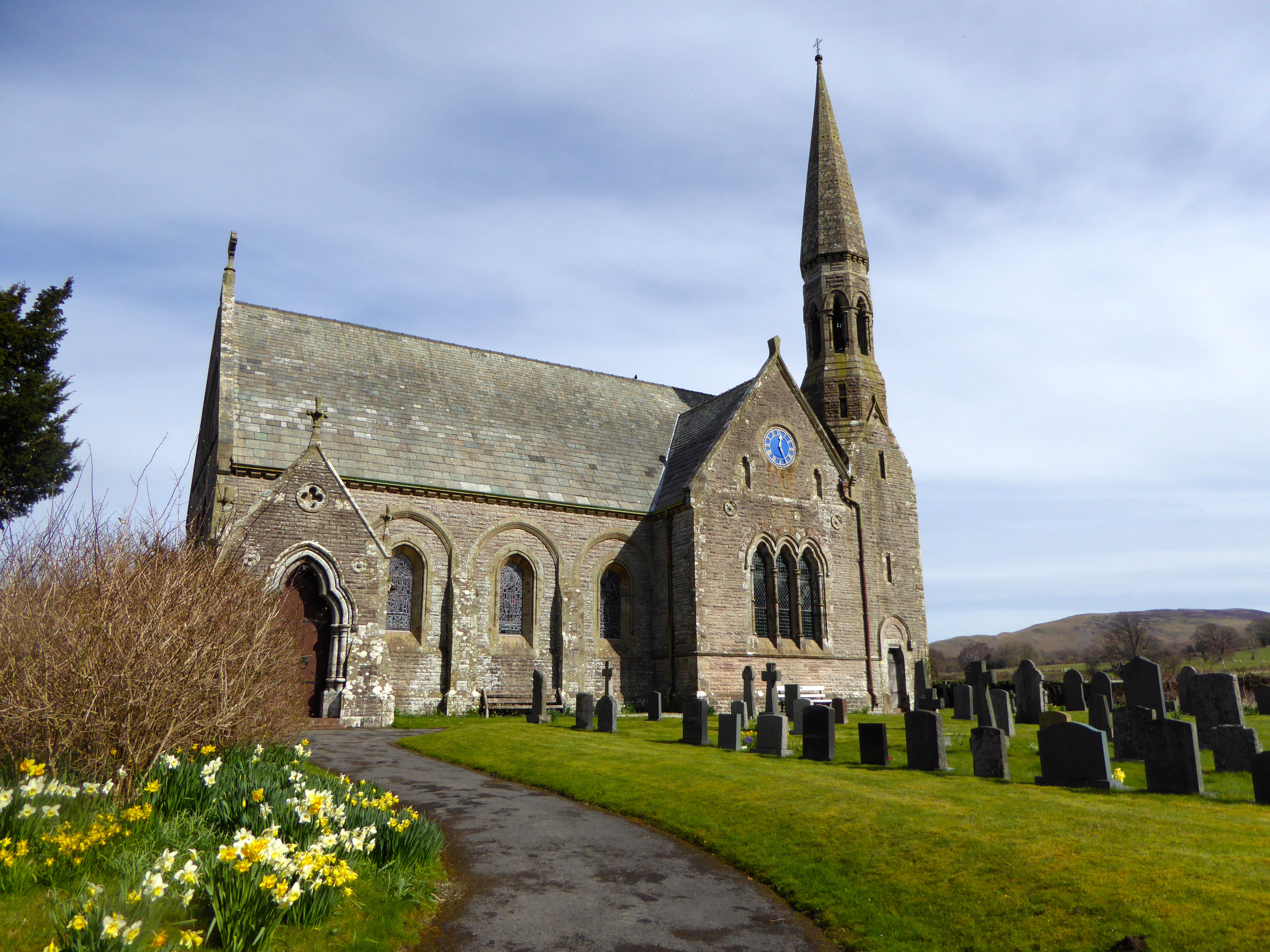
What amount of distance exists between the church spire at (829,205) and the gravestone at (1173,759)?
25.5 m

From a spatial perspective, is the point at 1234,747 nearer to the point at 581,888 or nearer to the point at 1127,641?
the point at 581,888

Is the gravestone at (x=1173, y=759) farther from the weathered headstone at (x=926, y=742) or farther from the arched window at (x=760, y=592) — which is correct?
the arched window at (x=760, y=592)

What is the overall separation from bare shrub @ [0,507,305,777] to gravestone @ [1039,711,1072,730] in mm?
13793

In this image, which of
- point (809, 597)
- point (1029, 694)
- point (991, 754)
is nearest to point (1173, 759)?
point (991, 754)

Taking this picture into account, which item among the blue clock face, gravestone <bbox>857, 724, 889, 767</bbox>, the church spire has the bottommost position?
gravestone <bbox>857, 724, 889, 767</bbox>

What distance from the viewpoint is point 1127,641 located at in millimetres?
60625

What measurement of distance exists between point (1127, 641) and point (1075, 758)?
58.8 metres

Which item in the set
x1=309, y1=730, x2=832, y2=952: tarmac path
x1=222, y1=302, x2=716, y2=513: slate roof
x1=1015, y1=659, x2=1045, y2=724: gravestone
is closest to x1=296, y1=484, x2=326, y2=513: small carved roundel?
x1=222, y1=302, x2=716, y2=513: slate roof

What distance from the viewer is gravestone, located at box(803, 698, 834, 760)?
13.9 metres

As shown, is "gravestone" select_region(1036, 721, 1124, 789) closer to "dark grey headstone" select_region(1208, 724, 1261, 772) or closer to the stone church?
"dark grey headstone" select_region(1208, 724, 1261, 772)

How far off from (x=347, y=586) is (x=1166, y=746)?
1585 cm

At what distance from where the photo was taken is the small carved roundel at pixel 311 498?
18.9 metres

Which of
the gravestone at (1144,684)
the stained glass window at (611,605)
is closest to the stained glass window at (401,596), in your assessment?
the stained glass window at (611,605)

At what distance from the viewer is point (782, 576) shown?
2709 centimetres
